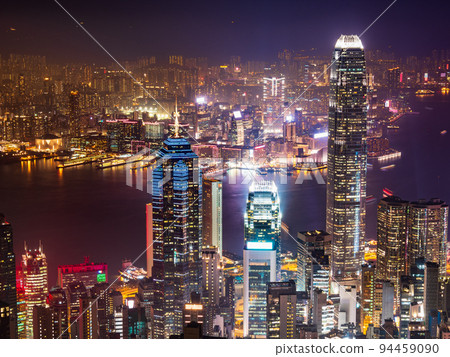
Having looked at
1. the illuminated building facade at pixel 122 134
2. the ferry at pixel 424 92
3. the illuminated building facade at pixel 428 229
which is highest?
the ferry at pixel 424 92

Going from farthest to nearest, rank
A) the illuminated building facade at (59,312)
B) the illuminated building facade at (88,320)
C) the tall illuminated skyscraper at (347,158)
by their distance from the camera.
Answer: the tall illuminated skyscraper at (347,158)
the illuminated building facade at (59,312)
the illuminated building facade at (88,320)

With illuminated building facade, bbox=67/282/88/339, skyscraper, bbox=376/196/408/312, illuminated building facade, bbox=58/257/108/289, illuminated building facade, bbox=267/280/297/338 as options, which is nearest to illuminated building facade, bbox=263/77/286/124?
skyscraper, bbox=376/196/408/312

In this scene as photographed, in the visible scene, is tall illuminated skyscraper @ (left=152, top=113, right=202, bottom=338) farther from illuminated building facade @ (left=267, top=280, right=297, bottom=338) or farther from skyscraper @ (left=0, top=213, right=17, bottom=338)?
skyscraper @ (left=0, top=213, right=17, bottom=338)

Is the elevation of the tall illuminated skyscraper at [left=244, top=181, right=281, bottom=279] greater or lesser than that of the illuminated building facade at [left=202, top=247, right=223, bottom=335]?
greater

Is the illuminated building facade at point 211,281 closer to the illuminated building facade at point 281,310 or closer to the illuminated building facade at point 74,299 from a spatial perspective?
the illuminated building facade at point 281,310

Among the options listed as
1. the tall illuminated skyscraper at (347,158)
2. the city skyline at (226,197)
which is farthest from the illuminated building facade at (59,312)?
the tall illuminated skyscraper at (347,158)
